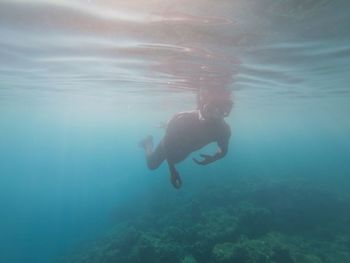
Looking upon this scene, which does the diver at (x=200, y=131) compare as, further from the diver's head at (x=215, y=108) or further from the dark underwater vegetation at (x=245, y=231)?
the dark underwater vegetation at (x=245, y=231)

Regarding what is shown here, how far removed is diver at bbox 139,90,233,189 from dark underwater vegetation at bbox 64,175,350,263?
17.7ft

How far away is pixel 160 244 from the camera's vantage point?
585 inches

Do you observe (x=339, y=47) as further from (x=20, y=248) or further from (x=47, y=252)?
(x=20, y=248)

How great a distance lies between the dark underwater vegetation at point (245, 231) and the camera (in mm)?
13664

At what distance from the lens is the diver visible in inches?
359

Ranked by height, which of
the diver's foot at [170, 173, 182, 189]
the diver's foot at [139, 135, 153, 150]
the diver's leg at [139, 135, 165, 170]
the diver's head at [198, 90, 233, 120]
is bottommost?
the diver's foot at [170, 173, 182, 189]

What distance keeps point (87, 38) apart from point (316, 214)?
1979cm

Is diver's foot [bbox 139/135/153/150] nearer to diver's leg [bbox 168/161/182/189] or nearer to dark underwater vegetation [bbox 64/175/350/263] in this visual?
dark underwater vegetation [bbox 64/175/350/263]

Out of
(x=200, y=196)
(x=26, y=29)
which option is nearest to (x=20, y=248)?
Result: (x=200, y=196)

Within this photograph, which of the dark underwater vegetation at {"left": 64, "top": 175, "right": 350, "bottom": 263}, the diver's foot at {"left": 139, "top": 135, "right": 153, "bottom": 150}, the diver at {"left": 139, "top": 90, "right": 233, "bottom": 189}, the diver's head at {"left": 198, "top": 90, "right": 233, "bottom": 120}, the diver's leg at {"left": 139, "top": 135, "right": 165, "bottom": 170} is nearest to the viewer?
the diver's head at {"left": 198, "top": 90, "right": 233, "bottom": 120}

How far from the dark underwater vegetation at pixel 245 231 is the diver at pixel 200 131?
538 cm

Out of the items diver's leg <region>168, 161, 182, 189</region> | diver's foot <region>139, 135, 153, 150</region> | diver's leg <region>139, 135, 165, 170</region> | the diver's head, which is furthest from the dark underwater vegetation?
the diver's head

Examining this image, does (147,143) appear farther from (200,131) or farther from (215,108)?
(215,108)

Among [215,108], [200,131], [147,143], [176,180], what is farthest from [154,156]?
[215,108]
